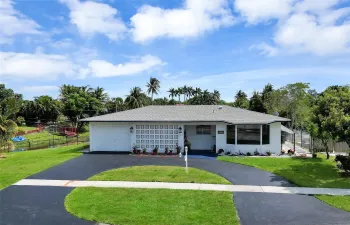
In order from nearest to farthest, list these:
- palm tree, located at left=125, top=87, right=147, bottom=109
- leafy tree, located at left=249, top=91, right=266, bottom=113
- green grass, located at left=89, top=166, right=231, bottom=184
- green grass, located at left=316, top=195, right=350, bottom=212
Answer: green grass, located at left=316, top=195, right=350, bottom=212
green grass, located at left=89, top=166, right=231, bottom=184
leafy tree, located at left=249, top=91, right=266, bottom=113
palm tree, located at left=125, top=87, right=147, bottom=109

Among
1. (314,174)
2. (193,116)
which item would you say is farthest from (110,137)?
(314,174)

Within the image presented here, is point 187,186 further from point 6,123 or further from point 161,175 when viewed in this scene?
point 6,123

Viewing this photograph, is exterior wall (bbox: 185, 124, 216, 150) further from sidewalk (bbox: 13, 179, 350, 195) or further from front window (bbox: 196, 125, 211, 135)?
sidewalk (bbox: 13, 179, 350, 195)

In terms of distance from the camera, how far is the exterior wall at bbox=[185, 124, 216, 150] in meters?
21.6

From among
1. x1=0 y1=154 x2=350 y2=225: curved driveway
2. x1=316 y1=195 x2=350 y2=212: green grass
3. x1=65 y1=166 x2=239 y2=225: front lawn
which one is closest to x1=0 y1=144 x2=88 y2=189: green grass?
x1=0 y1=154 x2=350 y2=225: curved driveway

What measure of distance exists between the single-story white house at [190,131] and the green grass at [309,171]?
81.2 inches

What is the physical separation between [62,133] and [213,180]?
123 feet

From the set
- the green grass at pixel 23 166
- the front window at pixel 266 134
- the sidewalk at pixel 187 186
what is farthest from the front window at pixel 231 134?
the green grass at pixel 23 166

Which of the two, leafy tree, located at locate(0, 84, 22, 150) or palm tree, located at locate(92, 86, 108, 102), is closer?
leafy tree, located at locate(0, 84, 22, 150)

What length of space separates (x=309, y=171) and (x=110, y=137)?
14334mm

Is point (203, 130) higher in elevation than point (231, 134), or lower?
higher

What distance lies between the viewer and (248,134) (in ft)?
64.6

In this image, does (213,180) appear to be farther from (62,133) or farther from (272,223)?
(62,133)

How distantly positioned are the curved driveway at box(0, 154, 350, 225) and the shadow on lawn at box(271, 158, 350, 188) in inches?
28.9
